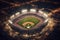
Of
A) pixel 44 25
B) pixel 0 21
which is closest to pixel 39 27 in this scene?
pixel 44 25

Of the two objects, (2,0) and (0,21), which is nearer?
(0,21)

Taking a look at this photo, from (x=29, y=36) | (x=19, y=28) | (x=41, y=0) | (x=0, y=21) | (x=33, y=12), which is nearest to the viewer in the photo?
(x=29, y=36)

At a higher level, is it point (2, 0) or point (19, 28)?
point (2, 0)

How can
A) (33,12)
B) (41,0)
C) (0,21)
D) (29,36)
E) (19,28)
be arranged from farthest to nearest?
(41,0)
(33,12)
(0,21)
(19,28)
(29,36)

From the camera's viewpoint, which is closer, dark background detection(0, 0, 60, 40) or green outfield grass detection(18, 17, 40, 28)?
dark background detection(0, 0, 60, 40)

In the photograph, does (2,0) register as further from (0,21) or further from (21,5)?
(0,21)

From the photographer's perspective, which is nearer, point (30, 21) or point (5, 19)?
point (5, 19)

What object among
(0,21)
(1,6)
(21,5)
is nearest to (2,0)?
(1,6)

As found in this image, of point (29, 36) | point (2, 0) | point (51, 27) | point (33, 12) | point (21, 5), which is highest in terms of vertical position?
point (2, 0)

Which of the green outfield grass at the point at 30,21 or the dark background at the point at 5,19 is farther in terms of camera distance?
the green outfield grass at the point at 30,21
